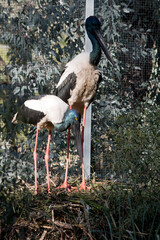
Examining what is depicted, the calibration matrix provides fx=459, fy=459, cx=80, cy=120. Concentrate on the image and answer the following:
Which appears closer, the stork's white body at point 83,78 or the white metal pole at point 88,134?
the stork's white body at point 83,78

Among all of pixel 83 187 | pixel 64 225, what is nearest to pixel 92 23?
pixel 83 187

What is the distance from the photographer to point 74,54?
5.32m

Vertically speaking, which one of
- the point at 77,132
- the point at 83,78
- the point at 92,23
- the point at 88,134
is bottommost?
the point at 88,134

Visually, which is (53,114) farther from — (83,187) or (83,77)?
(83,187)

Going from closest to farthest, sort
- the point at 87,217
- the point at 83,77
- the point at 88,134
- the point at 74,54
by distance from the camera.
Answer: the point at 87,217 → the point at 83,77 → the point at 88,134 → the point at 74,54

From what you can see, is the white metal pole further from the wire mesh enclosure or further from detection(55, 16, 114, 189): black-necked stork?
detection(55, 16, 114, 189): black-necked stork

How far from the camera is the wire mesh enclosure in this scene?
5.10 m

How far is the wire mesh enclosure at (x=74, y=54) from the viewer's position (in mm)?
5102

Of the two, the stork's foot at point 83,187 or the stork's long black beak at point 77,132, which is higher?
the stork's long black beak at point 77,132

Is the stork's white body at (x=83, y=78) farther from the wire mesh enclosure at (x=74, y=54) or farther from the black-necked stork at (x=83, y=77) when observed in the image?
the wire mesh enclosure at (x=74, y=54)

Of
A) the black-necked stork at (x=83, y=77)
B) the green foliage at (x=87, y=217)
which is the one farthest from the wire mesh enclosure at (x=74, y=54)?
the green foliage at (x=87, y=217)

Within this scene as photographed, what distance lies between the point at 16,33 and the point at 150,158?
2.85 m

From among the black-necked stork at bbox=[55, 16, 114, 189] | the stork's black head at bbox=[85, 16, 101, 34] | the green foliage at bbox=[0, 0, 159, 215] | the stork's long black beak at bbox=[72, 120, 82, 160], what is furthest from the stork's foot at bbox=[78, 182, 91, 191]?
the stork's black head at bbox=[85, 16, 101, 34]

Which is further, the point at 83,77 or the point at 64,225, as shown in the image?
the point at 83,77
